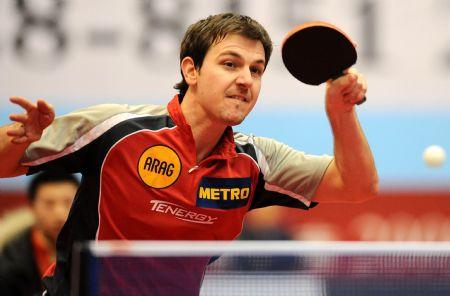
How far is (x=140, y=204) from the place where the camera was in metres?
3.34

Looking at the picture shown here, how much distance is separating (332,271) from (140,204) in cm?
90

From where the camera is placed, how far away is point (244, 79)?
132 inches

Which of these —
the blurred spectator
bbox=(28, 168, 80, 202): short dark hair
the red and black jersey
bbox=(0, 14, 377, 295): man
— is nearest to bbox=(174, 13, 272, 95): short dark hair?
bbox=(0, 14, 377, 295): man

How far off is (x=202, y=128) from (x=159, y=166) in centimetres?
24

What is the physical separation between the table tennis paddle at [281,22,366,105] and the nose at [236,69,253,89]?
162 millimetres

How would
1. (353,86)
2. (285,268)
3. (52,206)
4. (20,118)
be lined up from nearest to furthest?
(285,268) < (20,118) < (353,86) < (52,206)

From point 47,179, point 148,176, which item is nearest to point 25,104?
point 148,176

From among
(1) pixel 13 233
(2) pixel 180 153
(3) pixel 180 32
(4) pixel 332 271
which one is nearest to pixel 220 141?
(2) pixel 180 153

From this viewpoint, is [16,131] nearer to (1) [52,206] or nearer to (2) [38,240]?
(2) [38,240]

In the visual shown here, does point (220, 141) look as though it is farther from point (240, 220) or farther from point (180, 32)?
point (180, 32)

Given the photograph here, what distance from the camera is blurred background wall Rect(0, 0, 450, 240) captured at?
688 cm

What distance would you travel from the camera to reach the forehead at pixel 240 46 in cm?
343

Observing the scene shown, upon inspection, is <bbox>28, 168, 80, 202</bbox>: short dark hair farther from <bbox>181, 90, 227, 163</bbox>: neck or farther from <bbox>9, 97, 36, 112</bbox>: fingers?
<bbox>9, 97, 36, 112</bbox>: fingers

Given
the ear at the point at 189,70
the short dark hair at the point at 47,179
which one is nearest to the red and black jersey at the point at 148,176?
the ear at the point at 189,70
